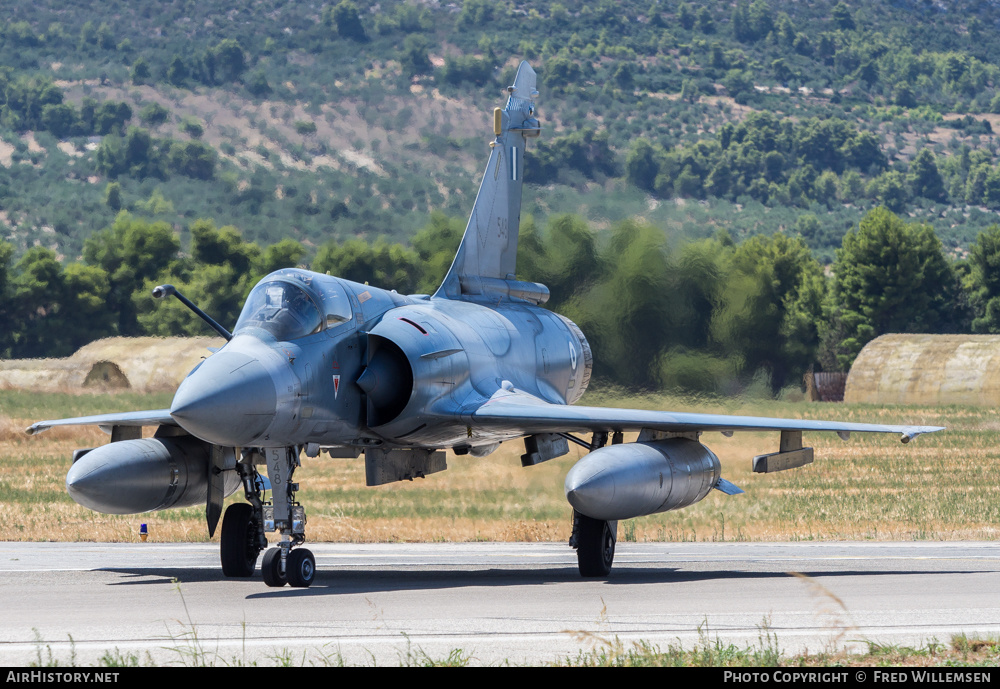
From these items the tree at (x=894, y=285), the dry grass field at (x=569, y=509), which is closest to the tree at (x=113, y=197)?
the tree at (x=894, y=285)

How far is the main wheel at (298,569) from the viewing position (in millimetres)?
12664

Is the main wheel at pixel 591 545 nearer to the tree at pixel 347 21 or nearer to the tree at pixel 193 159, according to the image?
the tree at pixel 193 159

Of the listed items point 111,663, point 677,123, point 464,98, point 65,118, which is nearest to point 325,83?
point 464,98

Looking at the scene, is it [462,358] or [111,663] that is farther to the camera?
[462,358]

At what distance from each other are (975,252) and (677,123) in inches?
3751

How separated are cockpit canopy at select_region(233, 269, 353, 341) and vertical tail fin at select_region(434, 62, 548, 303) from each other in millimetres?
4044

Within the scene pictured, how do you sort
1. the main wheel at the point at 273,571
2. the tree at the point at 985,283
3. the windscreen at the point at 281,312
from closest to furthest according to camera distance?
the main wheel at the point at 273,571 < the windscreen at the point at 281,312 < the tree at the point at 985,283

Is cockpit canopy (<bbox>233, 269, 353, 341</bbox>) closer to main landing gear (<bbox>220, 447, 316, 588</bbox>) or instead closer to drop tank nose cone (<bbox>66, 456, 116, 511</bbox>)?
main landing gear (<bbox>220, 447, 316, 588</bbox>)

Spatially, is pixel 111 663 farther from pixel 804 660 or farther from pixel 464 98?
pixel 464 98

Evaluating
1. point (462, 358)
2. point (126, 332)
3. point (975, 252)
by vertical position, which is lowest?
point (126, 332)

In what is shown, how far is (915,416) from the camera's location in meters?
42.2

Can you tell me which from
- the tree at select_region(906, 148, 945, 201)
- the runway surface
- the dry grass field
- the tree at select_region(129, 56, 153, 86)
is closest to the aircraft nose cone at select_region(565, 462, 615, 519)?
the runway surface

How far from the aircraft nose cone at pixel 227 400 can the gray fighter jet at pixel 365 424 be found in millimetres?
17

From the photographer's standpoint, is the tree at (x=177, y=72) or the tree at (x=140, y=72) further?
the tree at (x=177, y=72)
